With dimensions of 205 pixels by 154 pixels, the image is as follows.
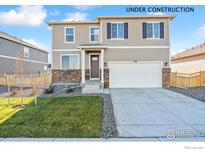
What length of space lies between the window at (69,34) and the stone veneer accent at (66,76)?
2473 mm

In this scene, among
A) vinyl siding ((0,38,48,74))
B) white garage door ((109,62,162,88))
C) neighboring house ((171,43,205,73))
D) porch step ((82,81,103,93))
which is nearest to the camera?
porch step ((82,81,103,93))

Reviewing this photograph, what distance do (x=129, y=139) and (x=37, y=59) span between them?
937 inches

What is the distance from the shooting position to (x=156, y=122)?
6.96m

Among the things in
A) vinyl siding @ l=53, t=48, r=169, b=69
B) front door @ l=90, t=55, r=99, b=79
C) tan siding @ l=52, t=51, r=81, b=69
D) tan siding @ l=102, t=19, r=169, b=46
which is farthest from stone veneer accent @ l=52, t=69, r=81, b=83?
tan siding @ l=102, t=19, r=169, b=46

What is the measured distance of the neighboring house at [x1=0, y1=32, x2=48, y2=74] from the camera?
A: 2227 centimetres

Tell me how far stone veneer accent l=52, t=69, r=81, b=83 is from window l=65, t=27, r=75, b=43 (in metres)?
2.47

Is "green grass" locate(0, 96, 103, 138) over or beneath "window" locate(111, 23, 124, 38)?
beneath

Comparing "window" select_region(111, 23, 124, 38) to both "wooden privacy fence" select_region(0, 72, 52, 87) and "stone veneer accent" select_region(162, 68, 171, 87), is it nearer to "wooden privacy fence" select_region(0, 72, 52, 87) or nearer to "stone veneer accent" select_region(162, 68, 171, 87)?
"stone veneer accent" select_region(162, 68, 171, 87)

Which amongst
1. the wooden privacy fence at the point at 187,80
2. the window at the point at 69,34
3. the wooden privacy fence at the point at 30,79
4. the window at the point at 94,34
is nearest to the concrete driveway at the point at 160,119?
the wooden privacy fence at the point at 187,80

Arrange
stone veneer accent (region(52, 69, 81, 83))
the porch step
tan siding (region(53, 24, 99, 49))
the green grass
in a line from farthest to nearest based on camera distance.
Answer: tan siding (region(53, 24, 99, 49)) → stone veneer accent (region(52, 69, 81, 83)) → the porch step → the green grass
